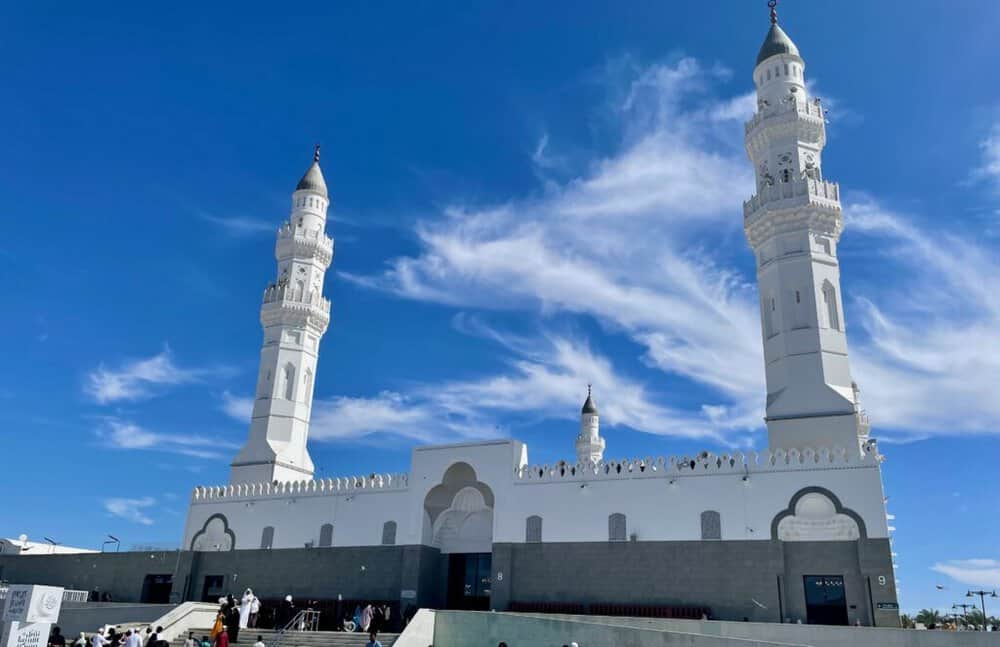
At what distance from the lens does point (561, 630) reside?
18.2m

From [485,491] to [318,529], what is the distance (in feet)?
23.6

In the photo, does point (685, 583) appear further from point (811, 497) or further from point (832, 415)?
point (832, 415)

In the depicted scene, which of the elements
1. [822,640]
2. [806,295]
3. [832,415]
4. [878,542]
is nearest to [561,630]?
[822,640]

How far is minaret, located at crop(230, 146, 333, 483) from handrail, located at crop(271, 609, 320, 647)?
9.16 m

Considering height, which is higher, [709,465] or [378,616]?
[709,465]

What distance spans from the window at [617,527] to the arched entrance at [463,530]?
5048 mm

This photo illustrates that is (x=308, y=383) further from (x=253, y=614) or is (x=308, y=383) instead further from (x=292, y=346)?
(x=253, y=614)

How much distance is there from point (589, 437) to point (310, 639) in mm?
33909

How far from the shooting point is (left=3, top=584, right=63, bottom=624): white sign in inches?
447

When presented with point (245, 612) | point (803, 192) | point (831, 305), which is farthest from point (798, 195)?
point (245, 612)

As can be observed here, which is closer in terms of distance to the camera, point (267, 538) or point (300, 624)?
point (300, 624)

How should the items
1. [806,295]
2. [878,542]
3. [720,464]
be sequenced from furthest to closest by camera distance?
[806,295]
[720,464]
[878,542]

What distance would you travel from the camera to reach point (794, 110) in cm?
2886

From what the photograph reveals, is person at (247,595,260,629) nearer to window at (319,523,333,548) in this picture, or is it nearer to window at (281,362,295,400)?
window at (319,523,333,548)
